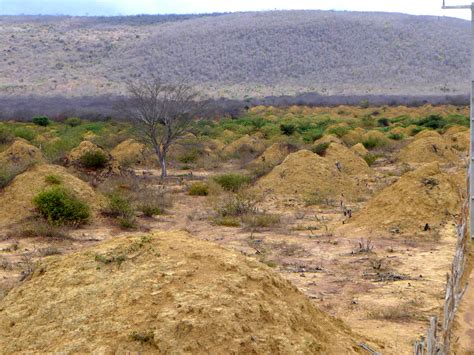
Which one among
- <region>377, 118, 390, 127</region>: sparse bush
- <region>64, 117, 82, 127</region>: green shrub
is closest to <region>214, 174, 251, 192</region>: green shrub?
<region>64, 117, 82, 127</region>: green shrub

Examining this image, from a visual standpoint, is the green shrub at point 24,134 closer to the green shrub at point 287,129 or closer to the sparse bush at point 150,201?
the green shrub at point 287,129

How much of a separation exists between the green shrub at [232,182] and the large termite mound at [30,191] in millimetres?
4357

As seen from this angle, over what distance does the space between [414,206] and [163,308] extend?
8892 millimetres

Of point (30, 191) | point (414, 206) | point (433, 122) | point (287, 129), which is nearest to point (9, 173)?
point (30, 191)

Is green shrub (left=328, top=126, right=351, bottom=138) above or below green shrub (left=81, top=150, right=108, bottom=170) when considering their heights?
below

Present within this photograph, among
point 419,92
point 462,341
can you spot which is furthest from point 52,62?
point 462,341

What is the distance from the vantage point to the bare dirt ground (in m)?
7.47

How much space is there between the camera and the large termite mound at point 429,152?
23922mm

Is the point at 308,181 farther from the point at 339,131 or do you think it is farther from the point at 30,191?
the point at 339,131

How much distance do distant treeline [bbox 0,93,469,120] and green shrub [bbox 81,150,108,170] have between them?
74.3 feet

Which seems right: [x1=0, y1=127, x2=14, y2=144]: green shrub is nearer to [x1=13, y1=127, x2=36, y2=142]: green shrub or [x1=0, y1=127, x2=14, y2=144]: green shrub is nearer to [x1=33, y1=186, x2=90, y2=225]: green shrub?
[x1=13, y1=127, x2=36, y2=142]: green shrub

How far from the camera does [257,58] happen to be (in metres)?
77.6

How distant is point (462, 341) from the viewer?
6590 millimetres

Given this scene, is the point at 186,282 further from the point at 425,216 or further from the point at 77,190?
the point at 77,190
